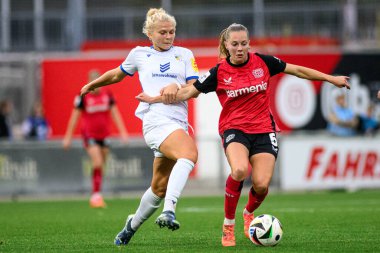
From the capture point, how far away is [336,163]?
20.8 metres

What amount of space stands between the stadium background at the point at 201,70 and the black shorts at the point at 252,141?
450 inches

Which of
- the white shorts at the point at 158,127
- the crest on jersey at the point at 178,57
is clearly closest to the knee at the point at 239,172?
the white shorts at the point at 158,127

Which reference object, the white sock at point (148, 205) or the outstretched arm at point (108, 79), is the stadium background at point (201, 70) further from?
the white sock at point (148, 205)

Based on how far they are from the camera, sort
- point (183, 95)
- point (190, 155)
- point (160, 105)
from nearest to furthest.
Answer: point (190, 155) → point (183, 95) → point (160, 105)

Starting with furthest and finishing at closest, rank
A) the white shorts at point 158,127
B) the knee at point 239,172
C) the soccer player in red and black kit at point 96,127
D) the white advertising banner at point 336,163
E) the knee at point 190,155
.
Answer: the white advertising banner at point 336,163, the soccer player in red and black kit at point 96,127, the white shorts at point 158,127, the knee at point 239,172, the knee at point 190,155

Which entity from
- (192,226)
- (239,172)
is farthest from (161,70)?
(192,226)

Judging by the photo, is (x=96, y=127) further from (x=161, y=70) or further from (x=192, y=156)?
(x=192, y=156)

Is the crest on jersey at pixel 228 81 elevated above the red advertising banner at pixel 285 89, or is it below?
above

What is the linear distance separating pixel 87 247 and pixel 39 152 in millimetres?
11983

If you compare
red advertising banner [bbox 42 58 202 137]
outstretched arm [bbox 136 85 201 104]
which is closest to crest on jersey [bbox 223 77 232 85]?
outstretched arm [bbox 136 85 201 104]

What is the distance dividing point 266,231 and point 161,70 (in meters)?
1.84

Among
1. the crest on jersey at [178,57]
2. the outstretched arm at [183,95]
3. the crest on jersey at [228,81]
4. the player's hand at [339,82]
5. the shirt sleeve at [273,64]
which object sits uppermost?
the crest on jersey at [178,57]

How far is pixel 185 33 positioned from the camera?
86.8 feet

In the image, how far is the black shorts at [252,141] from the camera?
374 inches
